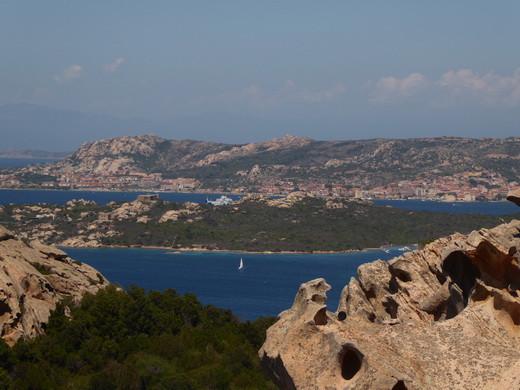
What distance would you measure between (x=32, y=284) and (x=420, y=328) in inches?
589

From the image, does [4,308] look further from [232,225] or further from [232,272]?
[232,225]

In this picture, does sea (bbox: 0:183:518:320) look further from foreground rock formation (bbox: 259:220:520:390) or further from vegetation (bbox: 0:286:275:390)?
foreground rock formation (bbox: 259:220:520:390)

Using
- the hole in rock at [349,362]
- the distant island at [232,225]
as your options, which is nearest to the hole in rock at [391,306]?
the hole in rock at [349,362]

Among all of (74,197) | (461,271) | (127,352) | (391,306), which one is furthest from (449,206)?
(461,271)

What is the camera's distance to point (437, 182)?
7849 inches

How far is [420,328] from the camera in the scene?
1091cm

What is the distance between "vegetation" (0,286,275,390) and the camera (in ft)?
70.8

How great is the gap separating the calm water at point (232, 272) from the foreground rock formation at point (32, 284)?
3204 centimetres

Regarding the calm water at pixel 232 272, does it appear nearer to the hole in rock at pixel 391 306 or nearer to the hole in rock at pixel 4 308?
the hole in rock at pixel 4 308

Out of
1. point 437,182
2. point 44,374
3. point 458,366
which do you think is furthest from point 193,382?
point 437,182

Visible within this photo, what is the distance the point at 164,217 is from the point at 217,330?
291 feet

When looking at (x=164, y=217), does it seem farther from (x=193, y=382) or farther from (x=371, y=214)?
(x=193, y=382)

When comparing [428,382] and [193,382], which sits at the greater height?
[428,382]

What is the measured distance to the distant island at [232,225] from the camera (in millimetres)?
106744
